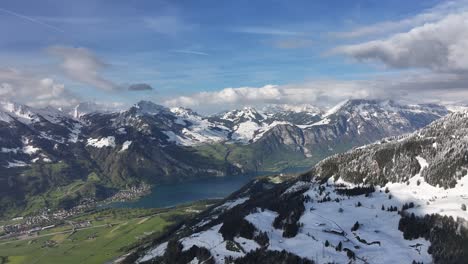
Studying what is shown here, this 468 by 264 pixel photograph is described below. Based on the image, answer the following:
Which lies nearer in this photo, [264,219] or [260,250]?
[260,250]

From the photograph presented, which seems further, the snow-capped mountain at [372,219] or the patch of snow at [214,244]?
the patch of snow at [214,244]

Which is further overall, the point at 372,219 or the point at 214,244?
the point at 372,219

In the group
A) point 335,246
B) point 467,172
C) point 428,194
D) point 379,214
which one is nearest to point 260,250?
point 335,246

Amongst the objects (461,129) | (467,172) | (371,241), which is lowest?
(371,241)

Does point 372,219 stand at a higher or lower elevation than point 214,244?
higher

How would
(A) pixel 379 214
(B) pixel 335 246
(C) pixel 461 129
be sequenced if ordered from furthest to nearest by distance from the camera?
(C) pixel 461 129 → (A) pixel 379 214 → (B) pixel 335 246

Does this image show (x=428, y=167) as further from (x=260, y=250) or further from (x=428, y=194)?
(x=260, y=250)

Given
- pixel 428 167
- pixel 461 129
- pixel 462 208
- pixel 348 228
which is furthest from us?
pixel 461 129

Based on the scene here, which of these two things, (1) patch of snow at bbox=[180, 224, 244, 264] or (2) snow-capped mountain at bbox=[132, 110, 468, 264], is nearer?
(2) snow-capped mountain at bbox=[132, 110, 468, 264]
